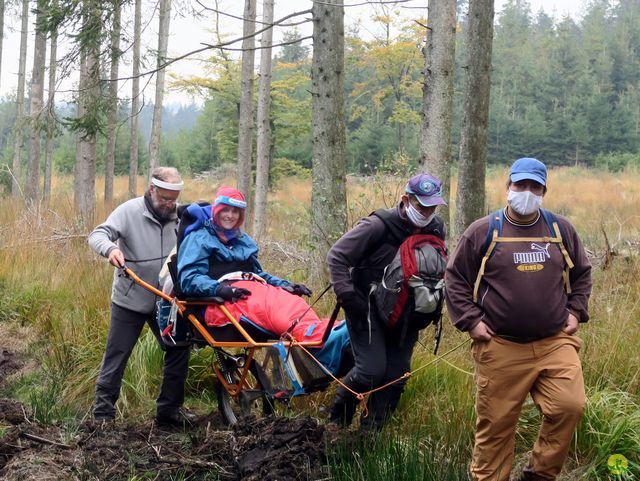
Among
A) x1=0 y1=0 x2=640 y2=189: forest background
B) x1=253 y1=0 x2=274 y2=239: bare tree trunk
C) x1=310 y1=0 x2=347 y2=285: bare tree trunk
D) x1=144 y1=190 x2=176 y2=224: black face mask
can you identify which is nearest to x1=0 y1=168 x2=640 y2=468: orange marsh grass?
x1=310 y1=0 x2=347 y2=285: bare tree trunk

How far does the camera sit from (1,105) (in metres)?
126

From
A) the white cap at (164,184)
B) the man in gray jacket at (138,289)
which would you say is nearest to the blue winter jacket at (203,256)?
the white cap at (164,184)

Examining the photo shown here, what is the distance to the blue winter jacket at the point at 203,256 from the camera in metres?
5.55

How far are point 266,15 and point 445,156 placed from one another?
11957 mm

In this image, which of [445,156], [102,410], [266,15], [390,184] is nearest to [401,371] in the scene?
[102,410]

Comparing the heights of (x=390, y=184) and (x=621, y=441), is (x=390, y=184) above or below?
above

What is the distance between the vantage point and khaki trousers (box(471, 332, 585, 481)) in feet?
14.3

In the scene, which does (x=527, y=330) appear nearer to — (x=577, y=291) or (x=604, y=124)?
(x=577, y=291)

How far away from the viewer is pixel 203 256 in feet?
18.6

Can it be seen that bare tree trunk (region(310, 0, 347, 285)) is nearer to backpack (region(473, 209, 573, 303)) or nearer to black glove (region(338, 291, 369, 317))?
black glove (region(338, 291, 369, 317))

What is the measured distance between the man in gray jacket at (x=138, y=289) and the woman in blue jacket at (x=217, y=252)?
1.56 feet

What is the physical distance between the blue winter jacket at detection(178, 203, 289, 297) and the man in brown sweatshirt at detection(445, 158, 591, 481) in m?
1.84

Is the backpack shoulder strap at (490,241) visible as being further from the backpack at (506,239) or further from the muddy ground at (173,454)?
the muddy ground at (173,454)

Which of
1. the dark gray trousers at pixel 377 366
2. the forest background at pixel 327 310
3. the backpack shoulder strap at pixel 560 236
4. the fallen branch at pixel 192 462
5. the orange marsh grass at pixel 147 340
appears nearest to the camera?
the backpack shoulder strap at pixel 560 236
